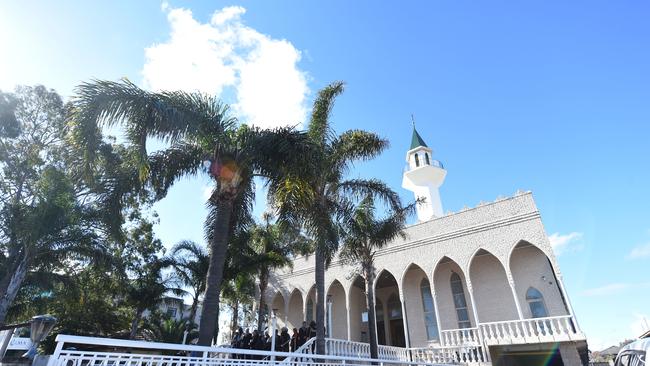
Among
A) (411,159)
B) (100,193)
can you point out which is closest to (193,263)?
(100,193)

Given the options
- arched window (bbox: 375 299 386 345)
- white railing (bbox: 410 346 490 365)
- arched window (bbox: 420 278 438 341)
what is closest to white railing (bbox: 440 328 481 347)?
white railing (bbox: 410 346 490 365)

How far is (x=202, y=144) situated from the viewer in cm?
795

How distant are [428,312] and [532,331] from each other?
5.42 metres

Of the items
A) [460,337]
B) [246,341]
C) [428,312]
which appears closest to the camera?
[246,341]

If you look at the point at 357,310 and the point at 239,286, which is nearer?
the point at 239,286

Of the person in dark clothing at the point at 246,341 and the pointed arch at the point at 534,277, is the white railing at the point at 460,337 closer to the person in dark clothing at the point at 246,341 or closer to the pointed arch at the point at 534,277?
the pointed arch at the point at 534,277

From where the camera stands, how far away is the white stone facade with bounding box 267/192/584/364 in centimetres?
1468

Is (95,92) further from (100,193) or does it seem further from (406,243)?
(406,243)

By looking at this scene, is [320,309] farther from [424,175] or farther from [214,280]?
Result: [424,175]

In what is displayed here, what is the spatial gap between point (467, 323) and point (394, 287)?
5573 millimetres

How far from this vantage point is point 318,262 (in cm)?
940

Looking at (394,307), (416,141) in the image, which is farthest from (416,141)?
(394,307)

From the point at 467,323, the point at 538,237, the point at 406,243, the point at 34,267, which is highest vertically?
the point at 406,243

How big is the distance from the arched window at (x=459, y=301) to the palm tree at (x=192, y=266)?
12.3 metres
